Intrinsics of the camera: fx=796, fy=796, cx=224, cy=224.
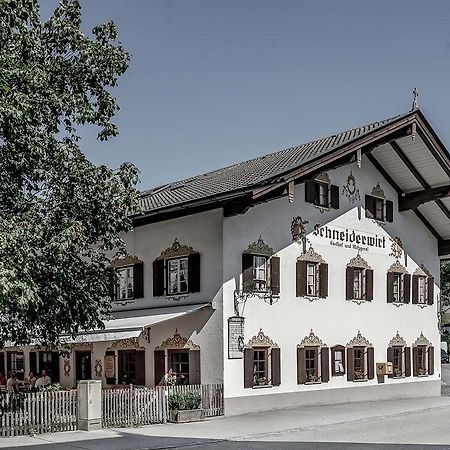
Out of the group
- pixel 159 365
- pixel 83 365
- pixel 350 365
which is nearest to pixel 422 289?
pixel 350 365

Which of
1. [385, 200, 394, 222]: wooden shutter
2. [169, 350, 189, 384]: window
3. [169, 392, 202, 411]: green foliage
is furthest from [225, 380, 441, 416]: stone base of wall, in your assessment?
[385, 200, 394, 222]: wooden shutter

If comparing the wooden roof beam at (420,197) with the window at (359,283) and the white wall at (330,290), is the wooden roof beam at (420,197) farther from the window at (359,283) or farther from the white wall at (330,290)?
the window at (359,283)

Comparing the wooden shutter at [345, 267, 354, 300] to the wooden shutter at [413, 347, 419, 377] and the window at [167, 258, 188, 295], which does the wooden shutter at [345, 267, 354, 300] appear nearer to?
the wooden shutter at [413, 347, 419, 377]

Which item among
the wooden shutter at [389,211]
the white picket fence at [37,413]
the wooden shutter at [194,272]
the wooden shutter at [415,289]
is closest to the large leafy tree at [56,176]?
the white picket fence at [37,413]

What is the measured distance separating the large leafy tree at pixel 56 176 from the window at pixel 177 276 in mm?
6850

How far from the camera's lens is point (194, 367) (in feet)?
74.6

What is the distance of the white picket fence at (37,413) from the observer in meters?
17.2

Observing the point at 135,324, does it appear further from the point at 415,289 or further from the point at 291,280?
the point at 415,289

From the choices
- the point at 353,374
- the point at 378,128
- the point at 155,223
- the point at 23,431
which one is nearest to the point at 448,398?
the point at 353,374

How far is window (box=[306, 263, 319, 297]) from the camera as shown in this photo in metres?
25.0

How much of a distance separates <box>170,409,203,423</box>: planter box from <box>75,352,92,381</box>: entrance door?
6.85 meters

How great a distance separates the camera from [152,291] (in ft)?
80.6

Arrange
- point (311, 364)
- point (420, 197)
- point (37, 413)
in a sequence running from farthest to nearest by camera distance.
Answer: point (420, 197) < point (311, 364) < point (37, 413)

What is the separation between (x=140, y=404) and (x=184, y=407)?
1371 millimetres
